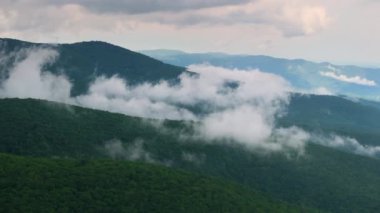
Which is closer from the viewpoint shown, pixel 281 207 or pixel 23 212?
pixel 23 212

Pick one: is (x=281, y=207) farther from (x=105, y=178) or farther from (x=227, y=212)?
(x=105, y=178)

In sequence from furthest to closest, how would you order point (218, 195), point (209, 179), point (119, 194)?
1. point (209, 179)
2. point (218, 195)
3. point (119, 194)

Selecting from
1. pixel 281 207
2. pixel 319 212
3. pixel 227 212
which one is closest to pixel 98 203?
pixel 227 212

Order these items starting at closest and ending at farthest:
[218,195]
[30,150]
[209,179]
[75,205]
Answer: [75,205] → [218,195] → [209,179] → [30,150]

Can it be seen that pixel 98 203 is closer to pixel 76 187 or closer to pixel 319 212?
pixel 76 187

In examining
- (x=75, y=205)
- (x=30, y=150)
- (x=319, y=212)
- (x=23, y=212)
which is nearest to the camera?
(x=23, y=212)

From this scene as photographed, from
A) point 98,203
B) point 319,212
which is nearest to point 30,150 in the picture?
point 98,203
